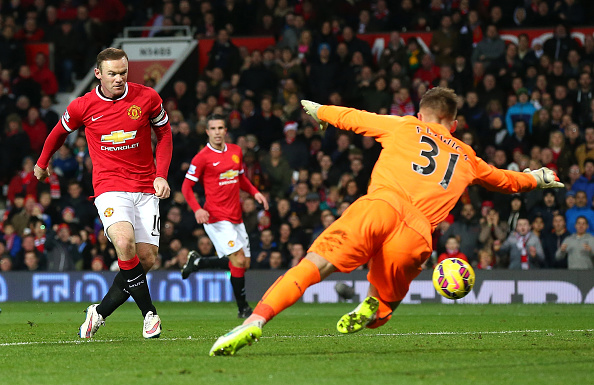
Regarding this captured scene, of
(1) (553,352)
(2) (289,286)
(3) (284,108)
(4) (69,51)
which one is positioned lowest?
(1) (553,352)

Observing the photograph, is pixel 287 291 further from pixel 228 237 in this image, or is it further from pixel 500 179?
pixel 228 237

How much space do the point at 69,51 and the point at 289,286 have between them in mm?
18434

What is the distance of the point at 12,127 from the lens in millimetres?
21078

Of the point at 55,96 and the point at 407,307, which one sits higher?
the point at 55,96

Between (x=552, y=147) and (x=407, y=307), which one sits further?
(x=552, y=147)

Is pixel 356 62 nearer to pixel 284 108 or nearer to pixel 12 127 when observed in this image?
pixel 284 108

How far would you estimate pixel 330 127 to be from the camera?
19172 millimetres

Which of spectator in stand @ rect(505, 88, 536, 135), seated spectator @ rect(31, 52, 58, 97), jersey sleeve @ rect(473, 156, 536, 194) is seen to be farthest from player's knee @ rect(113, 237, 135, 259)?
seated spectator @ rect(31, 52, 58, 97)

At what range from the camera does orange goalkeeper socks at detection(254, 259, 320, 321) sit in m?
6.49

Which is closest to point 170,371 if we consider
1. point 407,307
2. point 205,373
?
point 205,373

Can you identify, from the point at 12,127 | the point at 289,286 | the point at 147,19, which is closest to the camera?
the point at 289,286

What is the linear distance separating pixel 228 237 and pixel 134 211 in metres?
4.62

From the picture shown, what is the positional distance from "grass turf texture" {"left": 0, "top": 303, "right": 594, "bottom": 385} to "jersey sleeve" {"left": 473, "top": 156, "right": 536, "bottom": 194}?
4.12 feet

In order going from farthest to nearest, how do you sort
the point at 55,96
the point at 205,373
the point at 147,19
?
1. the point at 147,19
2. the point at 55,96
3. the point at 205,373
